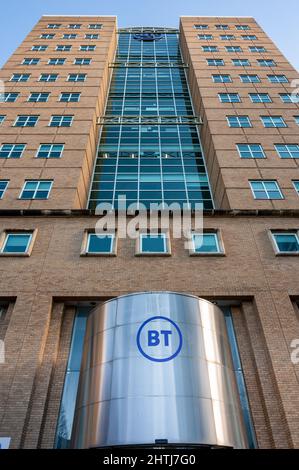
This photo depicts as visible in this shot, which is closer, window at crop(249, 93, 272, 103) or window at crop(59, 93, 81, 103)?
window at crop(59, 93, 81, 103)

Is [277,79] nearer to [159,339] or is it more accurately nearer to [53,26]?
[53,26]

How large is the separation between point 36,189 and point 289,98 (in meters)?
23.3

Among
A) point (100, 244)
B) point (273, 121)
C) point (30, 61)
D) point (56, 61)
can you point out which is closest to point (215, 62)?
point (273, 121)

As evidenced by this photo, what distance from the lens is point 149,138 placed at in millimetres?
33094

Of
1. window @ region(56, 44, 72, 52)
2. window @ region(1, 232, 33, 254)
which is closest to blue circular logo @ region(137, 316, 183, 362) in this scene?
window @ region(1, 232, 33, 254)

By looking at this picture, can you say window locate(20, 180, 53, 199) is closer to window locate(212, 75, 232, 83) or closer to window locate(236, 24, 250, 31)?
window locate(212, 75, 232, 83)

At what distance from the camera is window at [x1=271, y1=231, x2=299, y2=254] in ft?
57.6

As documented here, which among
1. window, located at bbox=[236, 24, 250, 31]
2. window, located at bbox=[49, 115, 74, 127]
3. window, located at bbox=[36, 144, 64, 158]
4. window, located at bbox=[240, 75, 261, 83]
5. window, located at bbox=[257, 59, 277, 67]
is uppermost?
window, located at bbox=[236, 24, 250, 31]

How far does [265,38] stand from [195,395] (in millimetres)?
45081

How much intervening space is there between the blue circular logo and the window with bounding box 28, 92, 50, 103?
26.2m

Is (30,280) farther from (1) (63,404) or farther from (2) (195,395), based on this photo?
(2) (195,395)

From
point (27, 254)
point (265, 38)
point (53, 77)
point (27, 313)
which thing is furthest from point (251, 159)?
point (265, 38)

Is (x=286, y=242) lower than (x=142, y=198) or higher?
lower

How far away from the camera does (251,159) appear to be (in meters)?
24.7
